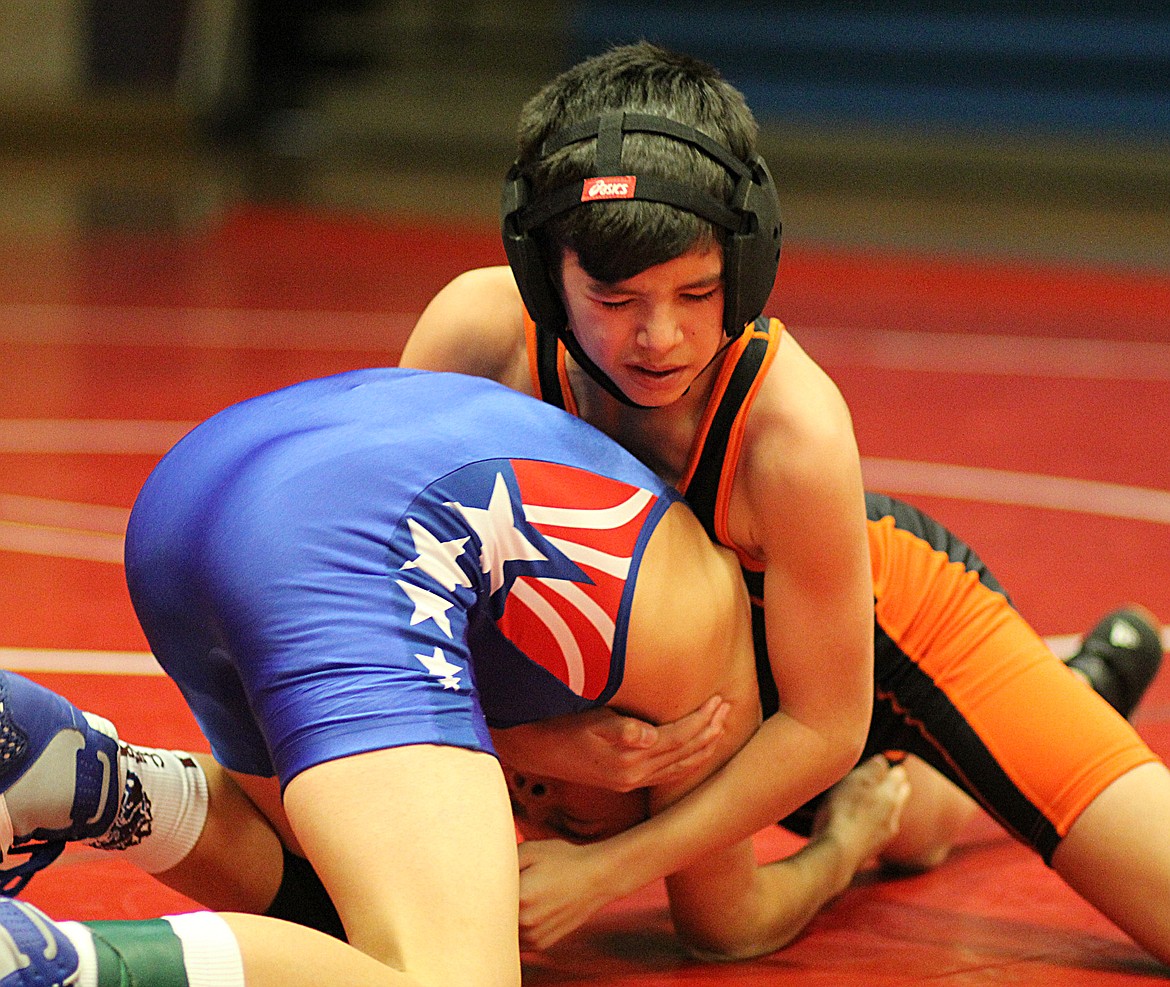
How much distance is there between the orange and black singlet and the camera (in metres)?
2.28

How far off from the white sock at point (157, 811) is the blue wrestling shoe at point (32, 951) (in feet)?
1.75

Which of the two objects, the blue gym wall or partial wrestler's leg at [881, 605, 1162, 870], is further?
the blue gym wall

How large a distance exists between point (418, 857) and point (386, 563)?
0.95ft

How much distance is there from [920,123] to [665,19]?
74.6 inches

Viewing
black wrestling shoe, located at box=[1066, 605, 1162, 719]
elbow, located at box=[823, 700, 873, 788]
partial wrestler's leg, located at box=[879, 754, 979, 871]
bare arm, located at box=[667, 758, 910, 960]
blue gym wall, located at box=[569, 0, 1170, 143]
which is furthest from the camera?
blue gym wall, located at box=[569, 0, 1170, 143]

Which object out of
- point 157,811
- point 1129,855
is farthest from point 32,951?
point 1129,855

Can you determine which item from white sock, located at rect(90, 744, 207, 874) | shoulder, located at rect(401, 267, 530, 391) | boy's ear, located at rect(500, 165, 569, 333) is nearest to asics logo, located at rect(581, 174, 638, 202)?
boy's ear, located at rect(500, 165, 569, 333)

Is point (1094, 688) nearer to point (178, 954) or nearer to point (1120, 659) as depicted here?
point (1120, 659)

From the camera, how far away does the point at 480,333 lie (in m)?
2.23

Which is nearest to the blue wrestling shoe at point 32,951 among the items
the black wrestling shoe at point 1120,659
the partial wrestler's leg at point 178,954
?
the partial wrestler's leg at point 178,954

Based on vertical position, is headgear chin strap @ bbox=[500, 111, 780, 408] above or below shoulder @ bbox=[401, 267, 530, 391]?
above

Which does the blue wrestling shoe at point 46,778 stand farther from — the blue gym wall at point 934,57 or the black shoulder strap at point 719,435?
the blue gym wall at point 934,57

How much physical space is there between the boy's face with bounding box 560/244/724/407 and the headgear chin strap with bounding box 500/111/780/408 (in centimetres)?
2

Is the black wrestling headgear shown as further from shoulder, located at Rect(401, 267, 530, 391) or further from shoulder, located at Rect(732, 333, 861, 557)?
shoulder, located at Rect(401, 267, 530, 391)
